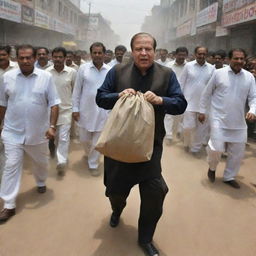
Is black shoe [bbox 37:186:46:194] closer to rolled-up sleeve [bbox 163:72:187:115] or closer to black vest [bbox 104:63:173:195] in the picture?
black vest [bbox 104:63:173:195]

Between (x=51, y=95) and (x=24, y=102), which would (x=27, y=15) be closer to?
(x=51, y=95)

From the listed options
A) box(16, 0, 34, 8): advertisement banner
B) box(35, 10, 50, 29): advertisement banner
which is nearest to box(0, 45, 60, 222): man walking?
box(16, 0, 34, 8): advertisement banner

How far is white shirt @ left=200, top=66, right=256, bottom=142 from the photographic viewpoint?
14.6ft

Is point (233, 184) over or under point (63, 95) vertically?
under

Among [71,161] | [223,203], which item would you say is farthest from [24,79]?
[223,203]

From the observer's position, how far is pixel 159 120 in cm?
279

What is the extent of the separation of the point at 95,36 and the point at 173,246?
5382 centimetres

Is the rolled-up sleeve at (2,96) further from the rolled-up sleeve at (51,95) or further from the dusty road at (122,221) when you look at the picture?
the dusty road at (122,221)

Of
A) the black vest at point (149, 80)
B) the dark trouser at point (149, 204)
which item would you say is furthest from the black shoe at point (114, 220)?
the black vest at point (149, 80)

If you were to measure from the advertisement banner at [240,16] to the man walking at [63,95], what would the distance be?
8.25m

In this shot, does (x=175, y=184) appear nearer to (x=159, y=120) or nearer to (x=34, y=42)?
(x=159, y=120)

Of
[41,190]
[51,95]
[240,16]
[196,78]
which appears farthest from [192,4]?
[41,190]

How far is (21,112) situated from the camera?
11.9ft

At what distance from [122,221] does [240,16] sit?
451 inches
